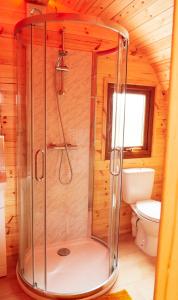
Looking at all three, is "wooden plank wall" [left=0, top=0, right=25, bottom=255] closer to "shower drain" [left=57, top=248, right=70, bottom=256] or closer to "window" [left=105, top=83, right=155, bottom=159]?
"shower drain" [left=57, top=248, right=70, bottom=256]

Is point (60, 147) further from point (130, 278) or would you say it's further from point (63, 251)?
point (130, 278)

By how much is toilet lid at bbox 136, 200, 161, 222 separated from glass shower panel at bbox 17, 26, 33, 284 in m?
1.13

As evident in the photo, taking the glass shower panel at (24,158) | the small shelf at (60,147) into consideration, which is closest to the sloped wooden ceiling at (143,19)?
the glass shower panel at (24,158)

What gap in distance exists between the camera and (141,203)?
2658mm

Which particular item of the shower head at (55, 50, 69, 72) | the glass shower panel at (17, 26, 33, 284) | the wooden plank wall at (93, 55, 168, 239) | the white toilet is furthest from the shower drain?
the shower head at (55, 50, 69, 72)

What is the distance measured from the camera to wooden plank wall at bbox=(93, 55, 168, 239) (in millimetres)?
2521

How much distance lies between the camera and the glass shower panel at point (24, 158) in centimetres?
210

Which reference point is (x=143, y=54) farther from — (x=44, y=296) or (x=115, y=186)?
(x=44, y=296)

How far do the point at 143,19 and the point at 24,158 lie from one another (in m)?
1.67

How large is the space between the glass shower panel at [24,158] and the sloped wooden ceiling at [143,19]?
72cm

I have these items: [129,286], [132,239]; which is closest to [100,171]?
[132,239]

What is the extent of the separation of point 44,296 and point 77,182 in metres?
1.08

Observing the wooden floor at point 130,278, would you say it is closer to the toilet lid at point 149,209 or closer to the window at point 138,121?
the toilet lid at point 149,209

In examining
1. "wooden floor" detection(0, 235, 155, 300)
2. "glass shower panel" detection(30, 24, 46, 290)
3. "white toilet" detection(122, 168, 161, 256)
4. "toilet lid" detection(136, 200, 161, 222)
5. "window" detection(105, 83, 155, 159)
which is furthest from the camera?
"window" detection(105, 83, 155, 159)
